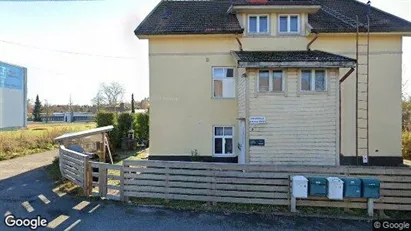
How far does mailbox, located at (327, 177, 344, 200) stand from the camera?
21.1 feet

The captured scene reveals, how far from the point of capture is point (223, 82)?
42.1 feet

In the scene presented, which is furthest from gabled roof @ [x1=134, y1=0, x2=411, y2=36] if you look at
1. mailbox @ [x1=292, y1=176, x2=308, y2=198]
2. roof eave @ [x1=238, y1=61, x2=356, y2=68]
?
mailbox @ [x1=292, y1=176, x2=308, y2=198]

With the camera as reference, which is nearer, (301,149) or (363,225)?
(363,225)

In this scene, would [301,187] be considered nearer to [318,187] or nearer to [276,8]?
[318,187]

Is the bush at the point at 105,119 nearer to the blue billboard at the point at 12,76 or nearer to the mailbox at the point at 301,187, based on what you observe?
the mailbox at the point at 301,187

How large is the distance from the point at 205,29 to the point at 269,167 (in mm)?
8137

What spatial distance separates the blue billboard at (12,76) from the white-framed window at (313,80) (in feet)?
125

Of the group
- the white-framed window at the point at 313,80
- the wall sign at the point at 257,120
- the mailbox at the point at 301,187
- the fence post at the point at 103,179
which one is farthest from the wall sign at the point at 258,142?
the fence post at the point at 103,179

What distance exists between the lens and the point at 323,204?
264 inches

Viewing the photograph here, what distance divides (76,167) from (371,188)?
8379 mm

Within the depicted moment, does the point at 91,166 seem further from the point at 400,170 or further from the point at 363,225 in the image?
the point at 400,170

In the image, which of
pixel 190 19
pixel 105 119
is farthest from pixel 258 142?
pixel 105 119

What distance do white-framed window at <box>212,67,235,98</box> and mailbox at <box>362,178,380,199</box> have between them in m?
7.31

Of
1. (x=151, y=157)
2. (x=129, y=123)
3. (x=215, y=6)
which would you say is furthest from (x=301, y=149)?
(x=129, y=123)
